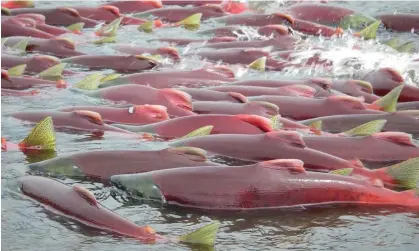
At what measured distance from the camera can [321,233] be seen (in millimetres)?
5570

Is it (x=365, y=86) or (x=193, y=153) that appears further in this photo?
(x=365, y=86)

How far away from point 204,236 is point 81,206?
0.83m

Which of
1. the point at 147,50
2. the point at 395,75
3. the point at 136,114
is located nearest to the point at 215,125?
the point at 136,114

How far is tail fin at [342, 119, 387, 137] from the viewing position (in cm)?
691

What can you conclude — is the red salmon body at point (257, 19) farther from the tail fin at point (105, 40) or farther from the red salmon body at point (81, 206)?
the red salmon body at point (81, 206)

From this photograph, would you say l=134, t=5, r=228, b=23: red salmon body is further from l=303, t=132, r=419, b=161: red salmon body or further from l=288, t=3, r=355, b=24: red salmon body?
l=303, t=132, r=419, b=161: red salmon body

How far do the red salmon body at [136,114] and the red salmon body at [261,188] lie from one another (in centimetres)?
175

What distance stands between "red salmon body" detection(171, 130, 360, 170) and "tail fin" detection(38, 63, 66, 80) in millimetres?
3053

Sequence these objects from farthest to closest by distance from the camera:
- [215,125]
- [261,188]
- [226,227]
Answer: [215,125] < [261,188] < [226,227]

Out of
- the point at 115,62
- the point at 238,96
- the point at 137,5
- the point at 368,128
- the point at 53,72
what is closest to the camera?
the point at 368,128

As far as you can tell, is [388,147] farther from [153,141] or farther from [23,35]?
[23,35]

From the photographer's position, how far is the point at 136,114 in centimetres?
766

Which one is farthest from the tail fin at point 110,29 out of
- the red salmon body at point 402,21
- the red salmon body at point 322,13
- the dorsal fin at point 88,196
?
the dorsal fin at point 88,196

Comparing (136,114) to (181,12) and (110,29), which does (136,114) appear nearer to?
(110,29)
